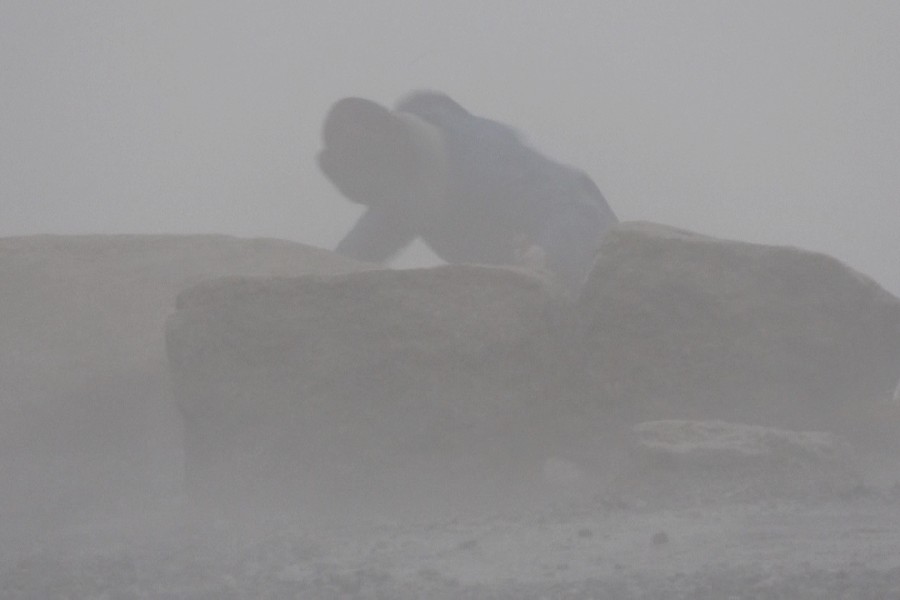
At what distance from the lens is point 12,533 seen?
215 inches

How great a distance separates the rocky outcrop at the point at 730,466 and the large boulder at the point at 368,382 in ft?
2.52

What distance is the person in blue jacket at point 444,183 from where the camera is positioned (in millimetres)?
8602

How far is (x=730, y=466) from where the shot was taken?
5.14 metres

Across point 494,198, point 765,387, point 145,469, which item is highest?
point 494,198

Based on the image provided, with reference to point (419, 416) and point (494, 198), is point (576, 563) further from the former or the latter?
point (494, 198)

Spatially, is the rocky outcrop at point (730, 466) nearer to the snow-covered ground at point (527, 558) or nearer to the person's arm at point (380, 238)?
the snow-covered ground at point (527, 558)

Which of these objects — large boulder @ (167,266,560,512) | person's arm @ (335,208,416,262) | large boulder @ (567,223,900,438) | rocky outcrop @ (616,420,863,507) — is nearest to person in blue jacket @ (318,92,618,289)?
person's arm @ (335,208,416,262)

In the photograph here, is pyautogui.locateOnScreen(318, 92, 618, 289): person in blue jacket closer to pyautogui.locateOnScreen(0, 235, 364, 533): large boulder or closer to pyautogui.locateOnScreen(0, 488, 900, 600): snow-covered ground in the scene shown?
pyautogui.locateOnScreen(0, 235, 364, 533): large boulder

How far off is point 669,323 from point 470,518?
1457mm

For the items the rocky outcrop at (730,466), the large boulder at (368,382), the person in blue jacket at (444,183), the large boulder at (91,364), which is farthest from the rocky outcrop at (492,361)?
the person in blue jacket at (444,183)

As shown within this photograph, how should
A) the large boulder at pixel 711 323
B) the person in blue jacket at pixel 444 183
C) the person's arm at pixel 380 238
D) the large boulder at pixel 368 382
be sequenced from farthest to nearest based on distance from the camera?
the person's arm at pixel 380 238, the person in blue jacket at pixel 444 183, the large boulder at pixel 711 323, the large boulder at pixel 368 382

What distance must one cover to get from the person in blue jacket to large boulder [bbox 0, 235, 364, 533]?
1324 mm

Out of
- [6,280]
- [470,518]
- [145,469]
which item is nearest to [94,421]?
[145,469]

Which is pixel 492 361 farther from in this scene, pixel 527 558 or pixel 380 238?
pixel 380 238
